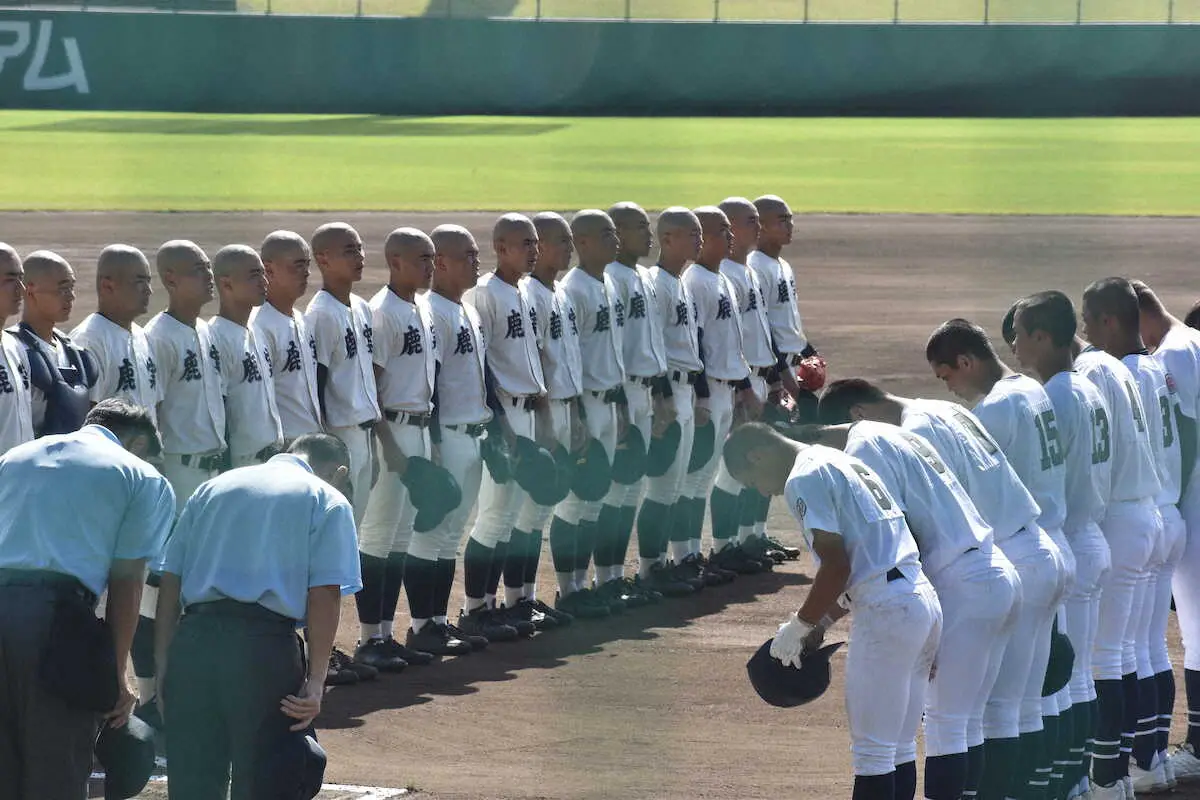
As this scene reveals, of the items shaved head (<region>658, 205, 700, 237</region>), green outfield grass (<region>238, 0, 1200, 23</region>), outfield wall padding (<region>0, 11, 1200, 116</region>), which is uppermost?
green outfield grass (<region>238, 0, 1200, 23</region>)

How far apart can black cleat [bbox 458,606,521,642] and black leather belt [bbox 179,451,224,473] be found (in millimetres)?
1602

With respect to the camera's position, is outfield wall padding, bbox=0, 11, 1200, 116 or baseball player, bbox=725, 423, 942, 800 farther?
outfield wall padding, bbox=0, 11, 1200, 116

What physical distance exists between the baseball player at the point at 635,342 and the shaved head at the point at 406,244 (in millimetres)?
1438

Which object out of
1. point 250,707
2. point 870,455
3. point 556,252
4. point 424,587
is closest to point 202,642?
point 250,707

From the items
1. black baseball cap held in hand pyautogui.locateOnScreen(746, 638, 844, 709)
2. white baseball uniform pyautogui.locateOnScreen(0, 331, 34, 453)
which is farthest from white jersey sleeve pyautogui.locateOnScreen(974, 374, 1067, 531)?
white baseball uniform pyautogui.locateOnScreen(0, 331, 34, 453)

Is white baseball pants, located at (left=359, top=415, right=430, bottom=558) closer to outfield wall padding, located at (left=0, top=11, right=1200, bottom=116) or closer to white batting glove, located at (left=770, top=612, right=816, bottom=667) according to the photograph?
white batting glove, located at (left=770, top=612, right=816, bottom=667)

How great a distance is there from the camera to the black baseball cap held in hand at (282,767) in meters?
4.74

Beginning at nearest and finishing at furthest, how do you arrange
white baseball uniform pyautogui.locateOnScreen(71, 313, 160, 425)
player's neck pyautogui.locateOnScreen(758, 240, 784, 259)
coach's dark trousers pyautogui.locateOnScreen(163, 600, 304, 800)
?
coach's dark trousers pyautogui.locateOnScreen(163, 600, 304, 800) < white baseball uniform pyautogui.locateOnScreen(71, 313, 160, 425) < player's neck pyautogui.locateOnScreen(758, 240, 784, 259)

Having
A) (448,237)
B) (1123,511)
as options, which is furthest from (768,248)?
(1123,511)

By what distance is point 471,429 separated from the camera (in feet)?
27.1

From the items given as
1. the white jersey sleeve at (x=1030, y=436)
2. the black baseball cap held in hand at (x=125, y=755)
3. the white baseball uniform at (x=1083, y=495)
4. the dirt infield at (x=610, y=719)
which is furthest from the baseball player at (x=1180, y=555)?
the black baseball cap held in hand at (x=125, y=755)

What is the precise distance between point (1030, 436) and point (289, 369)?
3.11 m

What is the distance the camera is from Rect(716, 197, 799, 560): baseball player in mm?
10109

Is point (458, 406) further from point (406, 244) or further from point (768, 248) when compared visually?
point (768, 248)
